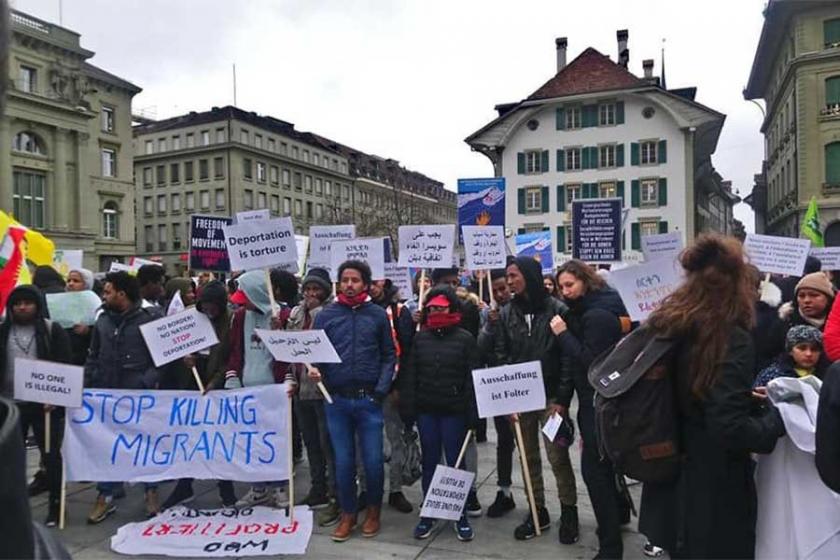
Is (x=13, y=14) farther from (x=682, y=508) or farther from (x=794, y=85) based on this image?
(x=794, y=85)

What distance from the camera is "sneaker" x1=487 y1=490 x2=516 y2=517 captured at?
536 centimetres

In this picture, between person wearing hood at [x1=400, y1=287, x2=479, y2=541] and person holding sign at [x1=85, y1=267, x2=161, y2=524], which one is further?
person holding sign at [x1=85, y1=267, x2=161, y2=524]

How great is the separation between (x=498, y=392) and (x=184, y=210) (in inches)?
2999

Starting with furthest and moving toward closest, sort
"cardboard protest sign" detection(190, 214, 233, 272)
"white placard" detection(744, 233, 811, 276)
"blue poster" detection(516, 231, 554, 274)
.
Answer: "blue poster" detection(516, 231, 554, 274)
"cardboard protest sign" detection(190, 214, 233, 272)
"white placard" detection(744, 233, 811, 276)

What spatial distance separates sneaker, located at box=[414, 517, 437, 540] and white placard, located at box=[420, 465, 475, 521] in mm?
123

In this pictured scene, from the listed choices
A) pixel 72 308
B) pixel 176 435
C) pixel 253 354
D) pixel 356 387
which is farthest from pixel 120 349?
pixel 356 387

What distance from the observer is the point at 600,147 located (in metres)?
42.9

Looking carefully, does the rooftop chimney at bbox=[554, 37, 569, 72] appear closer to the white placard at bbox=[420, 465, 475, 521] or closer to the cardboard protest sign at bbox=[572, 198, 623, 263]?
the cardboard protest sign at bbox=[572, 198, 623, 263]

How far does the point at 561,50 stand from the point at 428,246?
46242mm

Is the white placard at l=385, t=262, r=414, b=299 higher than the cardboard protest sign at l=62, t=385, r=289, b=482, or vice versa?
the white placard at l=385, t=262, r=414, b=299

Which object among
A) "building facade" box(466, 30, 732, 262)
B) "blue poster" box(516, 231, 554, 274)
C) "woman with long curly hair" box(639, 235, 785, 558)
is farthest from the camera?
"building facade" box(466, 30, 732, 262)

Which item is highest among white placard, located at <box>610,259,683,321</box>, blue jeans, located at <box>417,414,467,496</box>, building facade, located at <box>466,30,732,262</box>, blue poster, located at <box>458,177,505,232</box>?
building facade, located at <box>466,30,732,262</box>

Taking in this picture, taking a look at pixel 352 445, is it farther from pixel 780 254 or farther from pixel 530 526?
pixel 780 254

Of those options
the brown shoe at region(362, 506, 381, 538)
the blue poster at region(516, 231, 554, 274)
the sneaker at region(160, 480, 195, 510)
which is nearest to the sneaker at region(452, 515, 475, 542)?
the brown shoe at region(362, 506, 381, 538)
